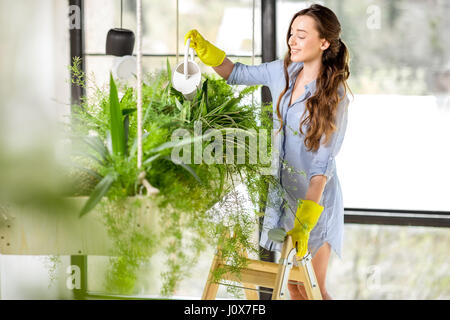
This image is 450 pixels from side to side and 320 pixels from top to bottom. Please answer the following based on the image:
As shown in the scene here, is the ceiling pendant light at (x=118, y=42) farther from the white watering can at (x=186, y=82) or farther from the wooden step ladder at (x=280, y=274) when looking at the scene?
the wooden step ladder at (x=280, y=274)

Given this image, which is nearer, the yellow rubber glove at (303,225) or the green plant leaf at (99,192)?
the green plant leaf at (99,192)

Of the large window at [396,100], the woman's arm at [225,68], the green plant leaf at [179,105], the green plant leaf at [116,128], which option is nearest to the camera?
the green plant leaf at [116,128]

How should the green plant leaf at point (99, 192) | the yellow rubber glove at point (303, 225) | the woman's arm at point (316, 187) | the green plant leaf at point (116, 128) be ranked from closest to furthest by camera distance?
1. the green plant leaf at point (99, 192)
2. the green plant leaf at point (116, 128)
3. the yellow rubber glove at point (303, 225)
4. the woman's arm at point (316, 187)

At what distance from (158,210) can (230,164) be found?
0.90ft

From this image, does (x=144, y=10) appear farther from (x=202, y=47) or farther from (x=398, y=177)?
(x=398, y=177)

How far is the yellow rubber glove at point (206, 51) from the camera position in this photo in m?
1.56

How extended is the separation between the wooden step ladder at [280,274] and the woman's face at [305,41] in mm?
669

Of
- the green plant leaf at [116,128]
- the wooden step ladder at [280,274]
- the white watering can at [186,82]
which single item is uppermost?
the white watering can at [186,82]

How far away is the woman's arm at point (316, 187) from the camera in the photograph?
1.44 meters

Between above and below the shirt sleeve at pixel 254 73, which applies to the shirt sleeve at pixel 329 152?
below

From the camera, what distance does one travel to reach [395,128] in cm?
199

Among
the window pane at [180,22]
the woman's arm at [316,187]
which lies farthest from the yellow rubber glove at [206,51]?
the woman's arm at [316,187]

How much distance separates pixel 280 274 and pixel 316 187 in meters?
0.33
